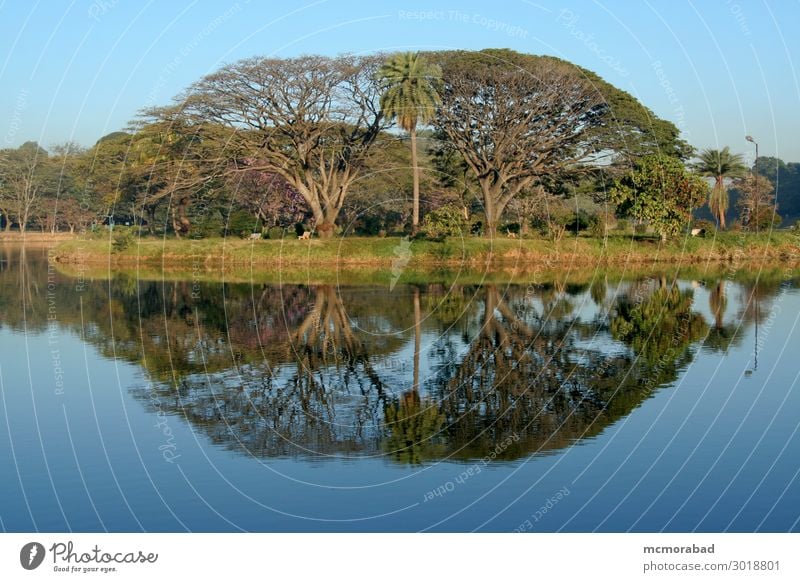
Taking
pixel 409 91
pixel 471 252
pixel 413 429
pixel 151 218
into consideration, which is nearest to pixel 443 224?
pixel 471 252

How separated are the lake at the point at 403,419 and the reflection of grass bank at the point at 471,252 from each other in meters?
24.7

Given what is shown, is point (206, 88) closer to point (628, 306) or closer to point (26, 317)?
point (26, 317)

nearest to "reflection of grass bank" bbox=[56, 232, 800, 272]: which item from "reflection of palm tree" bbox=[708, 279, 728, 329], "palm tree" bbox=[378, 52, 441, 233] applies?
"palm tree" bbox=[378, 52, 441, 233]

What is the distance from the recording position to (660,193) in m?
65.2

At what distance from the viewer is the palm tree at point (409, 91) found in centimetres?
6494

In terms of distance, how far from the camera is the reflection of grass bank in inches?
2511

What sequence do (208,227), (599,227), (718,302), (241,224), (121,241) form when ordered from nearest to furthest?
1. (718,302)
2. (599,227)
3. (121,241)
4. (241,224)
5. (208,227)

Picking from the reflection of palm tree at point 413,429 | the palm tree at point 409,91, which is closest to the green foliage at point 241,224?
the palm tree at point 409,91

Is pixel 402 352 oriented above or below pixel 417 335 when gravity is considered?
below

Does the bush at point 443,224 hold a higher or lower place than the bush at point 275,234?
higher

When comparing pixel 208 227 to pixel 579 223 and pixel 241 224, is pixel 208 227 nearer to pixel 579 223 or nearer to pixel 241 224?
pixel 241 224

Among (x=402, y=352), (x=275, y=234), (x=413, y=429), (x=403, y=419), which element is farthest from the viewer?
(x=275, y=234)

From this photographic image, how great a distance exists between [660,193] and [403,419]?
4846 cm

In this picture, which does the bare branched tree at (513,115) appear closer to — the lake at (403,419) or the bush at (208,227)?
the bush at (208,227)
